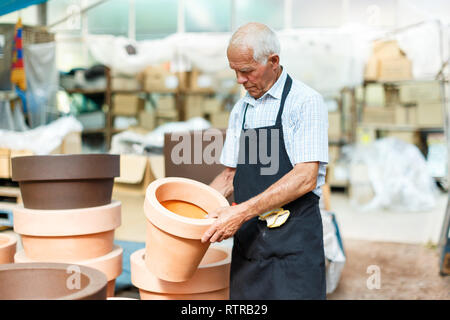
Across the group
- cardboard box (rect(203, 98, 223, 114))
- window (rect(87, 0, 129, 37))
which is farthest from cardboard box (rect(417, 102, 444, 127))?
window (rect(87, 0, 129, 37))

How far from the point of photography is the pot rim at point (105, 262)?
1.66 m

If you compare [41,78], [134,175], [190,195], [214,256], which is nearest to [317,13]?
[41,78]

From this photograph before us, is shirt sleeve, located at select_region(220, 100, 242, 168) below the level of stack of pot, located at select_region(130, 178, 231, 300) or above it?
above

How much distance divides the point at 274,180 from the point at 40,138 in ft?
10.0

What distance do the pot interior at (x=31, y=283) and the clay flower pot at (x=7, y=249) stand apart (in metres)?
0.64

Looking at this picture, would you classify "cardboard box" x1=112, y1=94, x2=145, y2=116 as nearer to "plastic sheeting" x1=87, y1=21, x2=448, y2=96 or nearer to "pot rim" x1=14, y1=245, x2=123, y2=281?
"plastic sheeting" x1=87, y1=21, x2=448, y2=96

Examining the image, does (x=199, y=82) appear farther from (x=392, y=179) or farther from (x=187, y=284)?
(x=187, y=284)

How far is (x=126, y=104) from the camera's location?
24.4ft

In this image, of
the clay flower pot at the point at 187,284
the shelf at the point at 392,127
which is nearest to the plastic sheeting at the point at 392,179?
the shelf at the point at 392,127

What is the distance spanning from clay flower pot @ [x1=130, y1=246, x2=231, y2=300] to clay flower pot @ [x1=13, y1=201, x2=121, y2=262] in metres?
0.19

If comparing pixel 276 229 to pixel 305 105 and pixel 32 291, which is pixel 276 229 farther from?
pixel 32 291

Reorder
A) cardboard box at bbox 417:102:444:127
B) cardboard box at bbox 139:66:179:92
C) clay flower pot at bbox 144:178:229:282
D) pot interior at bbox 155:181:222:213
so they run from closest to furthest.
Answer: clay flower pot at bbox 144:178:229:282 < pot interior at bbox 155:181:222:213 < cardboard box at bbox 417:102:444:127 < cardboard box at bbox 139:66:179:92

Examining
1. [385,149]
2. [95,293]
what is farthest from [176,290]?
[385,149]

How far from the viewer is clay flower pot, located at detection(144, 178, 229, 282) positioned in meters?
1.26
